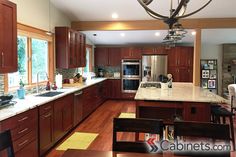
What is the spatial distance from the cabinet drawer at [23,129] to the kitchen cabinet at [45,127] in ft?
0.65

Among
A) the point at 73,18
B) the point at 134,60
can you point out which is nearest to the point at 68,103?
the point at 73,18

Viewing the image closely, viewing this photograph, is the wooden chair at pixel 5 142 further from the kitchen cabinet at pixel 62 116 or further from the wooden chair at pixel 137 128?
the kitchen cabinet at pixel 62 116

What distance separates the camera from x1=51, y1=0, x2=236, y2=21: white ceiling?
4.87 meters

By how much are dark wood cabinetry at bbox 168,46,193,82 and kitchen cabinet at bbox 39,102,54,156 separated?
5462 mm

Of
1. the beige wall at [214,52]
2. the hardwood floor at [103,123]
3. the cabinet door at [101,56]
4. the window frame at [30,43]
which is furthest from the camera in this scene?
the beige wall at [214,52]

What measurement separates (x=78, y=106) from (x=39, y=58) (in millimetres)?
1322

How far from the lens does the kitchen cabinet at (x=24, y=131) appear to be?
2551mm

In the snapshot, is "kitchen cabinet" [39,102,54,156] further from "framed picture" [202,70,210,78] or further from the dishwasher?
"framed picture" [202,70,210,78]

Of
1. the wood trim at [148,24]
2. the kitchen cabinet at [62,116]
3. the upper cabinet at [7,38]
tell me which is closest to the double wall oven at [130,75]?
the wood trim at [148,24]

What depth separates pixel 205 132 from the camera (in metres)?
1.70

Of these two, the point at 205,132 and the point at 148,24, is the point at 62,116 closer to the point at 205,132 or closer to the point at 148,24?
the point at 205,132

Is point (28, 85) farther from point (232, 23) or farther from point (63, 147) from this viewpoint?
point (232, 23)

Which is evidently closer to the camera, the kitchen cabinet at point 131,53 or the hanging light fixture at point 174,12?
the hanging light fixture at point 174,12

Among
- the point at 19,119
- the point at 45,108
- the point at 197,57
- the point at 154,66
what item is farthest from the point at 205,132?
the point at 154,66
